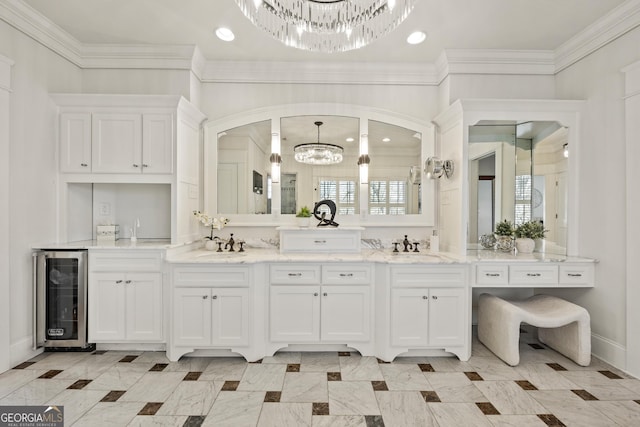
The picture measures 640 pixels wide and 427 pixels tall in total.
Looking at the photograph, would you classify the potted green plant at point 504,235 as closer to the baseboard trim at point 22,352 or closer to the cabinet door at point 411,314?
the cabinet door at point 411,314

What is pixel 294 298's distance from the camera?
2918mm

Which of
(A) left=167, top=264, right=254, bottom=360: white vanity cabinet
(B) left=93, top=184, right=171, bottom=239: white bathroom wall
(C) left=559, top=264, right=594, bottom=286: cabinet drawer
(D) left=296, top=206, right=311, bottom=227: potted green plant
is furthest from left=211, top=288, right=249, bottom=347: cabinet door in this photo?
(C) left=559, top=264, right=594, bottom=286: cabinet drawer

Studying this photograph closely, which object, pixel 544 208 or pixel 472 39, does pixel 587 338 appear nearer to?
pixel 544 208

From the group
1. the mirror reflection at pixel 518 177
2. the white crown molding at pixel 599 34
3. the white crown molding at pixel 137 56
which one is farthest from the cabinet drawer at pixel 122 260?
the white crown molding at pixel 599 34

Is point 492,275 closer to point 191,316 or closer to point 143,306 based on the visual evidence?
point 191,316

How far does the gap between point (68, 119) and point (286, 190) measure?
6.97 feet

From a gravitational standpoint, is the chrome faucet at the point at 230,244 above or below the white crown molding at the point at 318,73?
below

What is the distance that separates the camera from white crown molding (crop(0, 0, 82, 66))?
8.71 feet

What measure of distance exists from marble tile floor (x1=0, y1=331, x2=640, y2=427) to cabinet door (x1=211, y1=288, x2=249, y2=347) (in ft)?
0.75

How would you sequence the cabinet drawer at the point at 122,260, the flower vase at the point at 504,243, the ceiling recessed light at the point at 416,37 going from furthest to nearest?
the flower vase at the point at 504,243
the ceiling recessed light at the point at 416,37
the cabinet drawer at the point at 122,260

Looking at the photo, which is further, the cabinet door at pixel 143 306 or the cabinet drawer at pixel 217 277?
the cabinet door at pixel 143 306

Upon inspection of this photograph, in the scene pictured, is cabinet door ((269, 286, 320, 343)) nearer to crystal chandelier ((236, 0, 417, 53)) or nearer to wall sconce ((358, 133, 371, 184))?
wall sconce ((358, 133, 371, 184))

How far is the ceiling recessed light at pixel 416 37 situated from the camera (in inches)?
121

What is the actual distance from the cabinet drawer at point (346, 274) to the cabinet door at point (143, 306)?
1.49m
